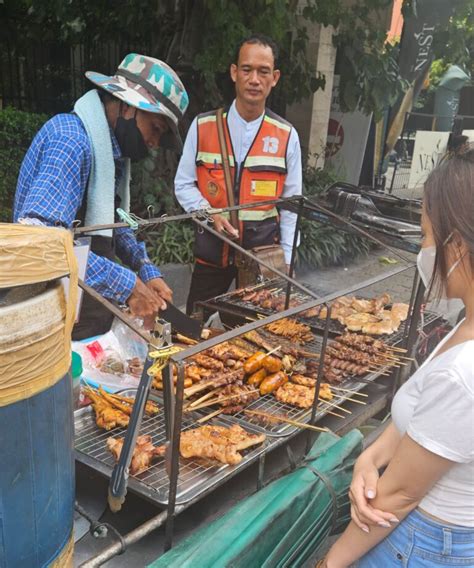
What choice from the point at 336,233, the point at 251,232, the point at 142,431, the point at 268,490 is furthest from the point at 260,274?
the point at 336,233

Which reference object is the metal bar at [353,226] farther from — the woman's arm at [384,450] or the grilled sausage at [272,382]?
the woman's arm at [384,450]

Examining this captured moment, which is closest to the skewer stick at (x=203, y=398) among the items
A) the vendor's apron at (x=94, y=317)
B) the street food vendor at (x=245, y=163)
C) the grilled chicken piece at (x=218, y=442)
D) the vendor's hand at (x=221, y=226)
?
the grilled chicken piece at (x=218, y=442)

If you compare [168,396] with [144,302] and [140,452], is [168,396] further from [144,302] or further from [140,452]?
[144,302]

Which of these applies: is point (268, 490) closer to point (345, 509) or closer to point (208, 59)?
point (345, 509)

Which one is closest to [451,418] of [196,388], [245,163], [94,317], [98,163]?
[196,388]

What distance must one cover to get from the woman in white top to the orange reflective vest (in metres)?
2.56

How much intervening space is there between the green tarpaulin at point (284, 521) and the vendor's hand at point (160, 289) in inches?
45.8

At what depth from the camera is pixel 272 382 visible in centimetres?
307

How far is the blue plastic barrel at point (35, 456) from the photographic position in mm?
1287

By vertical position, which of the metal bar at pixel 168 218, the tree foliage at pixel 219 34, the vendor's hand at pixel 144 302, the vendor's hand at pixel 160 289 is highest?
the tree foliage at pixel 219 34

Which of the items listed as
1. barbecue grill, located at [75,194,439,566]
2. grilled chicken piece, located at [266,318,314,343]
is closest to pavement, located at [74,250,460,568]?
barbecue grill, located at [75,194,439,566]

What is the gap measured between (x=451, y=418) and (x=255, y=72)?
3.23 metres

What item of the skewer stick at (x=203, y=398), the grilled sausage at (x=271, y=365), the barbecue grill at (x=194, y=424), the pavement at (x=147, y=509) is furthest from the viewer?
the grilled sausage at (x=271, y=365)

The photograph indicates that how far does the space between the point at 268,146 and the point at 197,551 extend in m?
3.09
